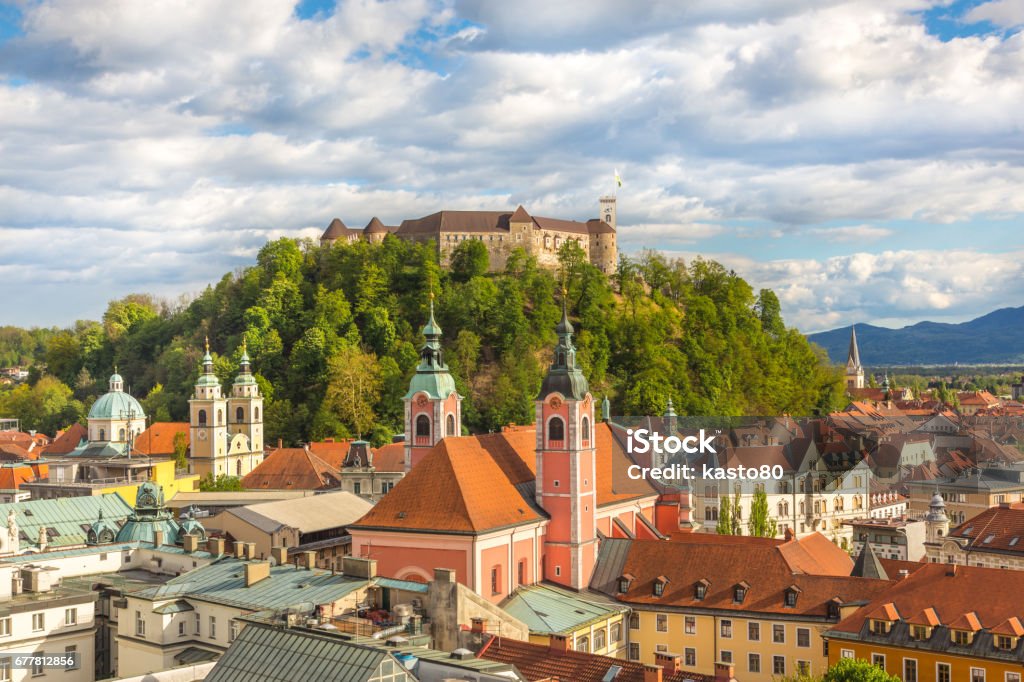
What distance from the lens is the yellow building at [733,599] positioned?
4203 centimetres

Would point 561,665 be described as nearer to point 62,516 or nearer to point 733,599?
point 733,599

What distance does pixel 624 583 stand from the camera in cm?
4606

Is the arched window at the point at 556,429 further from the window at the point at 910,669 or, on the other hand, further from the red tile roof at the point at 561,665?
the red tile roof at the point at 561,665

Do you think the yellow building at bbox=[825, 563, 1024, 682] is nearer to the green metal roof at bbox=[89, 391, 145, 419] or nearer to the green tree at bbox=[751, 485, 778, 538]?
the green tree at bbox=[751, 485, 778, 538]

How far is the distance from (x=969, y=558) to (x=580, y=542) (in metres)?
21.8

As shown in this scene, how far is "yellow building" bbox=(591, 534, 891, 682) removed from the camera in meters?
42.0

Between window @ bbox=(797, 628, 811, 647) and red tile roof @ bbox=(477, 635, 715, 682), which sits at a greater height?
red tile roof @ bbox=(477, 635, 715, 682)

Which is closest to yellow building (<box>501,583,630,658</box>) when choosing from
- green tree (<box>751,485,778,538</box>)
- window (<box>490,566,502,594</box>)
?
window (<box>490,566,502,594</box>)

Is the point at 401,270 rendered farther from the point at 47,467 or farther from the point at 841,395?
the point at 841,395

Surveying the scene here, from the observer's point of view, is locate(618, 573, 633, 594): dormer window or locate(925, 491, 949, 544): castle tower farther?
locate(925, 491, 949, 544): castle tower

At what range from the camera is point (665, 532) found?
57469mm

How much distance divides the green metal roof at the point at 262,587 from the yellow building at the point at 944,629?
16957mm

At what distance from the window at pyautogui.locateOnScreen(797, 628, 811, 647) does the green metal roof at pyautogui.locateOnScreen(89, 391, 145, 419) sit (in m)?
61.7

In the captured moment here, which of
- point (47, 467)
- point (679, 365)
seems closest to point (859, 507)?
point (679, 365)
